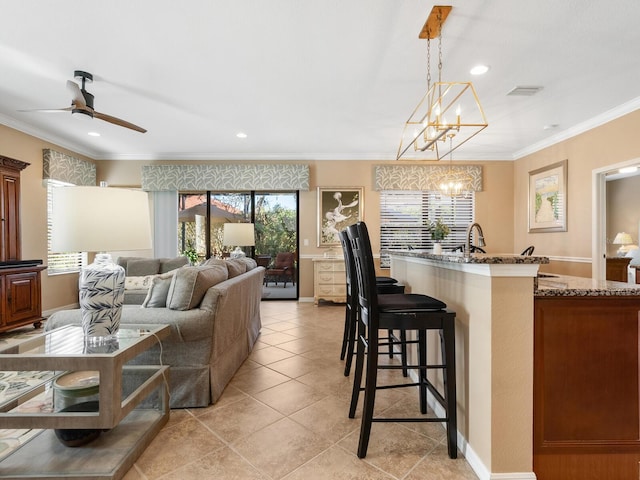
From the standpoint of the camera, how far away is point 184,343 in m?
2.10

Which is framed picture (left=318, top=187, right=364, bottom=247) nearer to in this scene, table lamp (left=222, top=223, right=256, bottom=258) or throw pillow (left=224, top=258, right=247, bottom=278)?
table lamp (left=222, top=223, right=256, bottom=258)

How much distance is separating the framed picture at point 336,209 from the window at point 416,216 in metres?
0.49

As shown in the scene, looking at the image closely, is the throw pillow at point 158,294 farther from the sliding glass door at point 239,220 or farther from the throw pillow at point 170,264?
the sliding glass door at point 239,220

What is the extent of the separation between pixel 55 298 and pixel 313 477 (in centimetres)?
535

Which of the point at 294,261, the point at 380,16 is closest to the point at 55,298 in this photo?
the point at 294,261

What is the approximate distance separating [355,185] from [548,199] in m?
3.11

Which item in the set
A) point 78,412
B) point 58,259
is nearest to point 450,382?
point 78,412

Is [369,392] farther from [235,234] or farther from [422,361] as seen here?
[235,234]

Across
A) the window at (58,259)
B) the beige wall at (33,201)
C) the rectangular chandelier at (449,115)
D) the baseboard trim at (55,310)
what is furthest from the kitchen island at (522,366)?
the baseboard trim at (55,310)

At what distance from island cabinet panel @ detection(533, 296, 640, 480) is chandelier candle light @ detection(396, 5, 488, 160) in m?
1.32

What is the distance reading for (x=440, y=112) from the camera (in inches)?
86.7

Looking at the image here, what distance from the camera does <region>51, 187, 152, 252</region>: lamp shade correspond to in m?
1.51

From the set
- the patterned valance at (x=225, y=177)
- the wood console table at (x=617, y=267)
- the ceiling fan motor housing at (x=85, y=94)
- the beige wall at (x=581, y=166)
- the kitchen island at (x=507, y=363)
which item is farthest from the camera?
the patterned valance at (x=225, y=177)

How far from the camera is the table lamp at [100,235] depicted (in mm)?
1516
